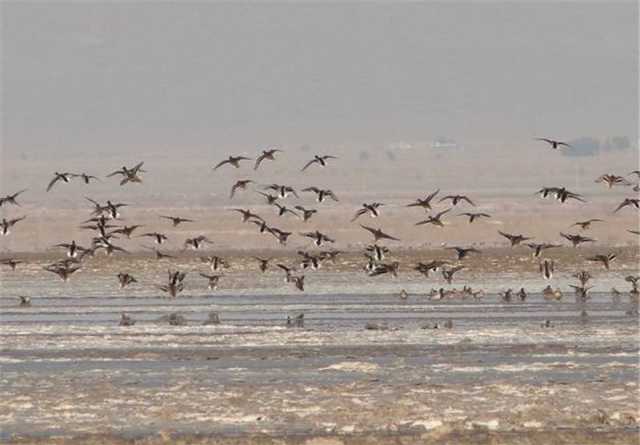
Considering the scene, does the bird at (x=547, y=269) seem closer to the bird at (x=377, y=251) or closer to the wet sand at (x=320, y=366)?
the wet sand at (x=320, y=366)

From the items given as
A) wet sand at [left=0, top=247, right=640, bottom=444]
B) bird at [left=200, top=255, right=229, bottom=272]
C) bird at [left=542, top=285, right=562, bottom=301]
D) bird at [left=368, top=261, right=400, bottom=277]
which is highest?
bird at [left=200, top=255, right=229, bottom=272]

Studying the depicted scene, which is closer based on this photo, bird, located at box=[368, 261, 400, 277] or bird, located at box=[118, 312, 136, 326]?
bird, located at box=[118, 312, 136, 326]

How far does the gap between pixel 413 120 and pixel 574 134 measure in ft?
59.1

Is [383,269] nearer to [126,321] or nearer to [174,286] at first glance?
[174,286]

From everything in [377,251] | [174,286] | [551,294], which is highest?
[377,251]

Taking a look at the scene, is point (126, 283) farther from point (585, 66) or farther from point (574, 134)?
point (585, 66)

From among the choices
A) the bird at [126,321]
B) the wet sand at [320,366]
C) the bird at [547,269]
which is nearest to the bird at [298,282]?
the wet sand at [320,366]

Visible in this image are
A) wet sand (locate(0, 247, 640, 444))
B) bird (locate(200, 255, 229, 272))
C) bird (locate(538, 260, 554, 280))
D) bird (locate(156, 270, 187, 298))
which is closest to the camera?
wet sand (locate(0, 247, 640, 444))

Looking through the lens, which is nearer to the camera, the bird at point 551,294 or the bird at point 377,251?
the bird at point 551,294

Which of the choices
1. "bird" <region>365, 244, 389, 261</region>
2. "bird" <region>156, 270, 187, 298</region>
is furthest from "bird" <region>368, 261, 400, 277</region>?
"bird" <region>156, 270, 187, 298</region>

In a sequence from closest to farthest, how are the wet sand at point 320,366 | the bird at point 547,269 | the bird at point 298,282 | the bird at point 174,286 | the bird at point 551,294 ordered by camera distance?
the wet sand at point 320,366
the bird at point 551,294
the bird at point 174,286
the bird at point 298,282
the bird at point 547,269

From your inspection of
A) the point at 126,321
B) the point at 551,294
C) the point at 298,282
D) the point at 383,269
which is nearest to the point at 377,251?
the point at 383,269

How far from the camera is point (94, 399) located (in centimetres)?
2284

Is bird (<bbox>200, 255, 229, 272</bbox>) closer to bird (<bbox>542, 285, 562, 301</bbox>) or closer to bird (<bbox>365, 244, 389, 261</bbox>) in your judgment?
bird (<bbox>365, 244, 389, 261</bbox>)
